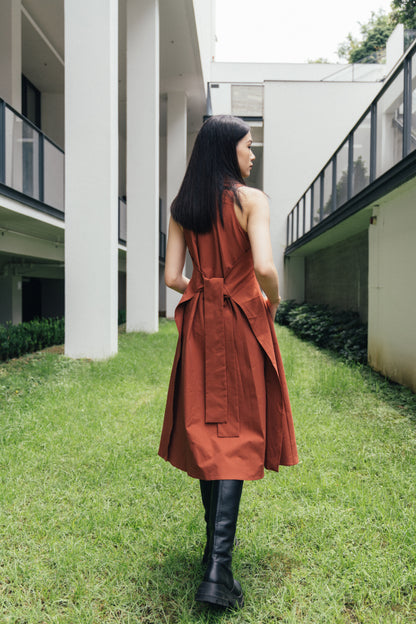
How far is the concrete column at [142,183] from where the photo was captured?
11977 mm

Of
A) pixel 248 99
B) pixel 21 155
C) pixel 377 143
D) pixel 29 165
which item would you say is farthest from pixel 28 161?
pixel 248 99

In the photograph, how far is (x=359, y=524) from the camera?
261 cm

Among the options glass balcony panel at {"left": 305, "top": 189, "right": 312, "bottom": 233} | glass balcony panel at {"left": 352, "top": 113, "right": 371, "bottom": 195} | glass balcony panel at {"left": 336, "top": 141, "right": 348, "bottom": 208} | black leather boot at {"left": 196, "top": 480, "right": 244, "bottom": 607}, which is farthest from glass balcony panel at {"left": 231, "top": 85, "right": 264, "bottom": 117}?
black leather boot at {"left": 196, "top": 480, "right": 244, "bottom": 607}

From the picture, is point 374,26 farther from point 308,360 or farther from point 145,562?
point 145,562

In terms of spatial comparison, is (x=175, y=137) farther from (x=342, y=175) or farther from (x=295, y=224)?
(x=342, y=175)

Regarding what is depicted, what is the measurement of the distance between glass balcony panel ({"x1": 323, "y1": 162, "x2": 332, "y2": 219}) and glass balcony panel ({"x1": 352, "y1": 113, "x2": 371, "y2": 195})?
2161 millimetres

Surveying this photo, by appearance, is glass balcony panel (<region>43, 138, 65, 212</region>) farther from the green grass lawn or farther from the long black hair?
the long black hair

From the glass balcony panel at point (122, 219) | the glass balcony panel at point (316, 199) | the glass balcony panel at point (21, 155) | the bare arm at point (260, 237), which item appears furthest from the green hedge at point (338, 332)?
the bare arm at point (260, 237)

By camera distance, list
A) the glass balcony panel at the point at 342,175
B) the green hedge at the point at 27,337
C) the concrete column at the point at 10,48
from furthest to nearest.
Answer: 1. the concrete column at the point at 10,48
2. the glass balcony panel at the point at 342,175
3. the green hedge at the point at 27,337

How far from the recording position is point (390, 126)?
22.0 ft

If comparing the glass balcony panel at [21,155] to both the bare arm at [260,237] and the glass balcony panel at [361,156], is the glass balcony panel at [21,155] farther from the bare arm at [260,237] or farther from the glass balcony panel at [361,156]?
the bare arm at [260,237]

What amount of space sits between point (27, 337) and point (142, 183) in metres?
5.43

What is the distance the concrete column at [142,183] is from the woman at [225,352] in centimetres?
1059

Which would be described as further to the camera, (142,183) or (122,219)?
(122,219)
